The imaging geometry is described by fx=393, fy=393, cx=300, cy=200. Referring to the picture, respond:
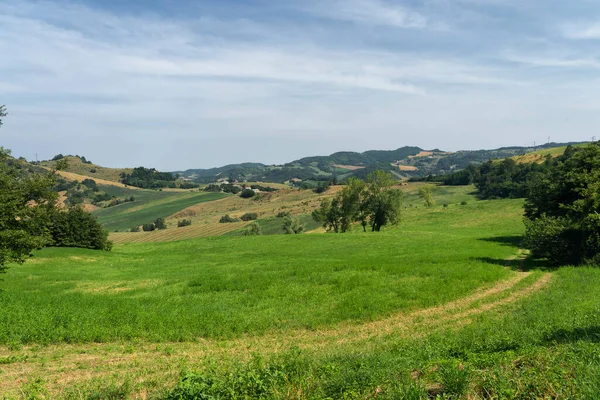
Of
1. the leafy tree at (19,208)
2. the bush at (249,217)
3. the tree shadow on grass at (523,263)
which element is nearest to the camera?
the leafy tree at (19,208)

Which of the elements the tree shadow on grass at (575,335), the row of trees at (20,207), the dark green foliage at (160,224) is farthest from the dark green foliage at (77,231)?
the dark green foliage at (160,224)

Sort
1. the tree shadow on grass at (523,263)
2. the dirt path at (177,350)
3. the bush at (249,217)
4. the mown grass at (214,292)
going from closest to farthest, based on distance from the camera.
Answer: the dirt path at (177,350), the mown grass at (214,292), the tree shadow on grass at (523,263), the bush at (249,217)

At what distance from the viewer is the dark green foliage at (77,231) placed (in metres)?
51.3

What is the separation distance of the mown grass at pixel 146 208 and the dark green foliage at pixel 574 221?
12773cm

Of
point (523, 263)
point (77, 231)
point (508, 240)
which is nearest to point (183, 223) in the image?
point (77, 231)

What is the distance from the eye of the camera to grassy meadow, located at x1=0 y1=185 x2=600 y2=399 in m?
7.76

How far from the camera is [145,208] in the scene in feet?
552

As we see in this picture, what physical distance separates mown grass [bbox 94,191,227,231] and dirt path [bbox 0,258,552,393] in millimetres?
129330

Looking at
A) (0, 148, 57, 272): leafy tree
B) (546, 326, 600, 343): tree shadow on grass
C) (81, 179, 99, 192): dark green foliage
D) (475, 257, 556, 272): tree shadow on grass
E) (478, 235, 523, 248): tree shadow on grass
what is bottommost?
(478, 235, 523, 248): tree shadow on grass

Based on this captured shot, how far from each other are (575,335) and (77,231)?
55.7 metres

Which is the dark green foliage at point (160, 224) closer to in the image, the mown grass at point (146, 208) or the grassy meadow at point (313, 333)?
the mown grass at point (146, 208)

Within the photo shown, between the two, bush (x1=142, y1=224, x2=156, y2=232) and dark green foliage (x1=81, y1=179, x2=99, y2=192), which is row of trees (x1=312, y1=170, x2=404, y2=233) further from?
dark green foliage (x1=81, y1=179, x2=99, y2=192)

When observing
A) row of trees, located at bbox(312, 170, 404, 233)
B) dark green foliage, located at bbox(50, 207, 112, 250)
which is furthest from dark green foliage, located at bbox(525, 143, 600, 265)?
dark green foliage, located at bbox(50, 207, 112, 250)

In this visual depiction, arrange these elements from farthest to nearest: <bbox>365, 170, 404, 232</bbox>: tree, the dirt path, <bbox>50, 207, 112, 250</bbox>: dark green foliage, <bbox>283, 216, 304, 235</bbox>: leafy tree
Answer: <bbox>283, 216, 304, 235</bbox>: leafy tree → <bbox>365, 170, 404, 232</bbox>: tree → <bbox>50, 207, 112, 250</bbox>: dark green foliage → the dirt path
